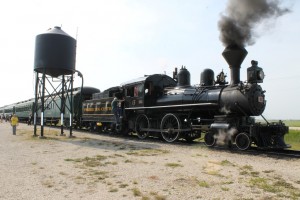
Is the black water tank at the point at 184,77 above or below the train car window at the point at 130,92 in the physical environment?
above

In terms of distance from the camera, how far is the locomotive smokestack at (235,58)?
37.8 ft

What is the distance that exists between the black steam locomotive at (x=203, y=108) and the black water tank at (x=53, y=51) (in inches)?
141

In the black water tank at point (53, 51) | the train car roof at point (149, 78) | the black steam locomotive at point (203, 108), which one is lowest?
the black steam locomotive at point (203, 108)

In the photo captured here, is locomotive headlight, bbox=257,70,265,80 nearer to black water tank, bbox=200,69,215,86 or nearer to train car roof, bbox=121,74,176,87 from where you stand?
black water tank, bbox=200,69,215,86

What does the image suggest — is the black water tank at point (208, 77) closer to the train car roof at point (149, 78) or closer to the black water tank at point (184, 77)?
the black water tank at point (184, 77)

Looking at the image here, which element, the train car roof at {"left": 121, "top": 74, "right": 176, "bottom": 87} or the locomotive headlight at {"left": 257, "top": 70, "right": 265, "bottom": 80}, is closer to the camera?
the locomotive headlight at {"left": 257, "top": 70, "right": 265, "bottom": 80}

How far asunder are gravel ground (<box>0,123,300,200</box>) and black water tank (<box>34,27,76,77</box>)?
863 cm

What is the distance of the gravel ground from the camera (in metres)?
5.38

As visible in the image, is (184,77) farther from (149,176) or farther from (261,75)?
(149,176)

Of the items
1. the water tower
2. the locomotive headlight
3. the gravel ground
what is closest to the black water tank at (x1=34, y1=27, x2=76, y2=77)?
the water tower

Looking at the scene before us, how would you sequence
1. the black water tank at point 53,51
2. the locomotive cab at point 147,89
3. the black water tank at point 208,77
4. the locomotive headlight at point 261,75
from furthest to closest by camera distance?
the black water tank at point 53,51, the locomotive cab at point 147,89, the black water tank at point 208,77, the locomotive headlight at point 261,75

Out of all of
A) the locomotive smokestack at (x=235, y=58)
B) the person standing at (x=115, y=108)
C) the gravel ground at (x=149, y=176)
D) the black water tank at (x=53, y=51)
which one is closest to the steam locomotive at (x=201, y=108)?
the locomotive smokestack at (x=235, y=58)

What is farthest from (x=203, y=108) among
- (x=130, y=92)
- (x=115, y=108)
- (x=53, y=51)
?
(x=53, y=51)

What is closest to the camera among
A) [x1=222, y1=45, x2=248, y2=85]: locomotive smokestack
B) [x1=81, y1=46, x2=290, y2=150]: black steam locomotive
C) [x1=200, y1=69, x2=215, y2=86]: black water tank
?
[x1=81, y1=46, x2=290, y2=150]: black steam locomotive
